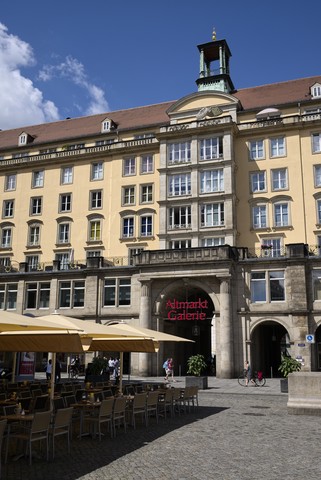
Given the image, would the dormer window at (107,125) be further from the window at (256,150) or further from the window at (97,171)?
the window at (256,150)

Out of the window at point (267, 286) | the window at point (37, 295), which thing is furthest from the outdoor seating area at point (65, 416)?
the window at point (37, 295)

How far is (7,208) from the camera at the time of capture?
5194 centimetres

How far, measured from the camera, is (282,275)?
1460 inches

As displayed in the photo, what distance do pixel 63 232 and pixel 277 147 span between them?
2255 cm

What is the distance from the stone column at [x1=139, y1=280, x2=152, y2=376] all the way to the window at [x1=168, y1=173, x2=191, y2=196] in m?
9.79

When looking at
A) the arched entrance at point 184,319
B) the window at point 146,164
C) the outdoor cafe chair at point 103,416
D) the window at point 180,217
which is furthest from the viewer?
the window at point 146,164

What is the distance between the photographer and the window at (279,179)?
42.7 meters

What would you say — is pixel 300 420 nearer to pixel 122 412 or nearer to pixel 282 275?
pixel 122 412

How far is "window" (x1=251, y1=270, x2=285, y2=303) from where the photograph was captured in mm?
37062

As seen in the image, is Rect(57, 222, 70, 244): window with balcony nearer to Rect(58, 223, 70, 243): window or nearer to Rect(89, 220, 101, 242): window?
Rect(58, 223, 70, 243): window

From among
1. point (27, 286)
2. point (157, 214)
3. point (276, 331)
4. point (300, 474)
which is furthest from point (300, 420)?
point (27, 286)

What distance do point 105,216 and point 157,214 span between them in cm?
554

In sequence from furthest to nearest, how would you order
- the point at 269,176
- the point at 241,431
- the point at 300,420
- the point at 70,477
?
the point at 269,176 → the point at 300,420 → the point at 241,431 → the point at 70,477

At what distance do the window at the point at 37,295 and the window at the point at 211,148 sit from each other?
18.8 metres
